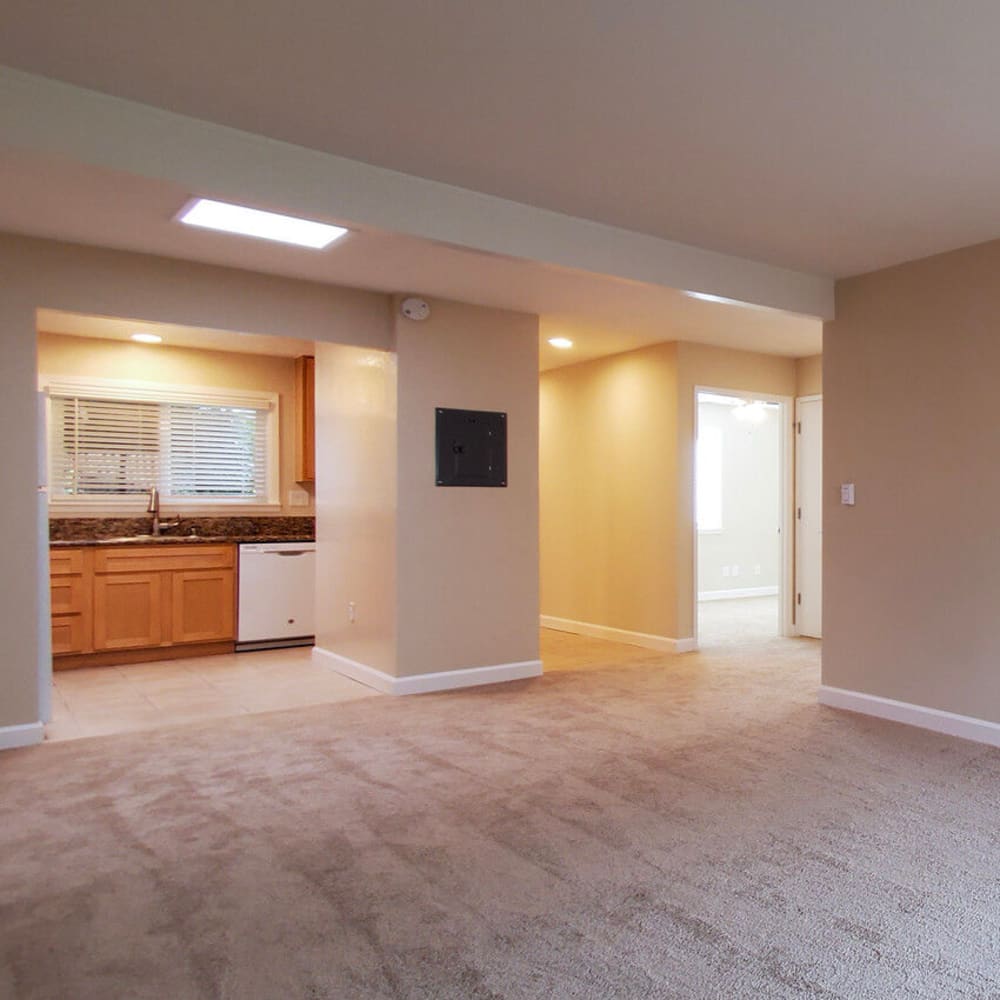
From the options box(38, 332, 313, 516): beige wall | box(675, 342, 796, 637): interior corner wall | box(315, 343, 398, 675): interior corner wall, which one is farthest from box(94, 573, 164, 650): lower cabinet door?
box(675, 342, 796, 637): interior corner wall

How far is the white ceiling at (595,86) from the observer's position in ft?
6.66

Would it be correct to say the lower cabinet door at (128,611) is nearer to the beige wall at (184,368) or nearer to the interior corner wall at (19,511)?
the beige wall at (184,368)

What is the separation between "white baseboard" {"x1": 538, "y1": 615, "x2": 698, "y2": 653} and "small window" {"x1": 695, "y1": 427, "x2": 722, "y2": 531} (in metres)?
3.08

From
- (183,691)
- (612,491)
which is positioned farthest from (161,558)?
(612,491)

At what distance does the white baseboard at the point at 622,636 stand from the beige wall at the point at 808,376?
2.30m

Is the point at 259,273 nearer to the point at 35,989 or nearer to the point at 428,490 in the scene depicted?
the point at 428,490

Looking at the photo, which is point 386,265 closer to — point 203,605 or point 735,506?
point 203,605

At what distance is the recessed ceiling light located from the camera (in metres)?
3.10

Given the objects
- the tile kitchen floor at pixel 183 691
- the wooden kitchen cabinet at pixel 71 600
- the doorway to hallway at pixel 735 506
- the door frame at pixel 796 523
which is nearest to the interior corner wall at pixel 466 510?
the tile kitchen floor at pixel 183 691

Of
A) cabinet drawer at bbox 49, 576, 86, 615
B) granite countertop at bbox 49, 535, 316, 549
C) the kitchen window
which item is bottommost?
cabinet drawer at bbox 49, 576, 86, 615

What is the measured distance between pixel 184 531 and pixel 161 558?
1.82 ft

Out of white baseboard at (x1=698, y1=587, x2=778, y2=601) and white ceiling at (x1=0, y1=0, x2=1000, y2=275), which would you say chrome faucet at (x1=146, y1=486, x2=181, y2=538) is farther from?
white baseboard at (x1=698, y1=587, x2=778, y2=601)

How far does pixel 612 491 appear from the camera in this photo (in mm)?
6477

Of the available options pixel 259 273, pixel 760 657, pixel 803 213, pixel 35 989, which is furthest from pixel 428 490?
pixel 35 989
